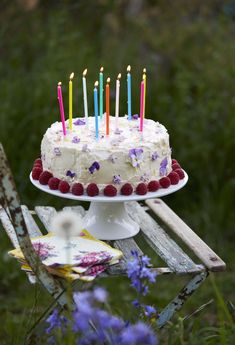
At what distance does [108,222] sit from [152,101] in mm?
2097

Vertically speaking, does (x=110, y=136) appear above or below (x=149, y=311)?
above

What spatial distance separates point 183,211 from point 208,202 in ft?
0.53

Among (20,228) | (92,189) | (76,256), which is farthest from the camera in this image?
(92,189)

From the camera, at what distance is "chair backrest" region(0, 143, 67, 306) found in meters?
1.99

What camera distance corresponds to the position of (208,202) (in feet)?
14.8

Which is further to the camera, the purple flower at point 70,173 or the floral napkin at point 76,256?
the purple flower at point 70,173

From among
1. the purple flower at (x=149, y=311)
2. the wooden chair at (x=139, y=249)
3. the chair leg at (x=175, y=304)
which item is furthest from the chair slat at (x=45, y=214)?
the purple flower at (x=149, y=311)

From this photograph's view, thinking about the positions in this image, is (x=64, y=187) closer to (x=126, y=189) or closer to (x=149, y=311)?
(x=126, y=189)

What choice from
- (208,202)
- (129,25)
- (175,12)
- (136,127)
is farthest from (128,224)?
(175,12)

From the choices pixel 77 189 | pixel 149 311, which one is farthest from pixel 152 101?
pixel 149 311

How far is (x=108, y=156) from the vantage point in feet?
8.35

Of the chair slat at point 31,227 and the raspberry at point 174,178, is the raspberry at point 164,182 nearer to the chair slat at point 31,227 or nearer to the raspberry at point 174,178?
the raspberry at point 174,178

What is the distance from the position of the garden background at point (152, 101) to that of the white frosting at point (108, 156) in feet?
3.81

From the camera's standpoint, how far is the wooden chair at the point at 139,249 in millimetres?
2076
